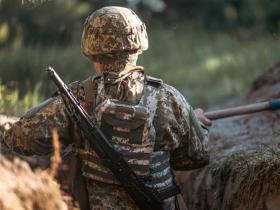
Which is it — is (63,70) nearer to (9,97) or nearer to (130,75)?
(9,97)

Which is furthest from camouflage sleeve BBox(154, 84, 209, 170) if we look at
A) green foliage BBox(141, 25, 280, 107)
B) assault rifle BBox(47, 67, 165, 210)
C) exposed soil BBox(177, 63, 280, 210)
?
green foliage BBox(141, 25, 280, 107)

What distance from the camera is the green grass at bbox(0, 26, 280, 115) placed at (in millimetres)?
9768

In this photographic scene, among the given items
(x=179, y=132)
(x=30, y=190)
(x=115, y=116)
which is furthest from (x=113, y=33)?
(x=30, y=190)

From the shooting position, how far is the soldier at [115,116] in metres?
4.05

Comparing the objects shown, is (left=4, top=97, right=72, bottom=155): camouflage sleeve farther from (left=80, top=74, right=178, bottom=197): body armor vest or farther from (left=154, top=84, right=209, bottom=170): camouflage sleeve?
(left=154, top=84, right=209, bottom=170): camouflage sleeve

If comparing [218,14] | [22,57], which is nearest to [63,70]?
[22,57]

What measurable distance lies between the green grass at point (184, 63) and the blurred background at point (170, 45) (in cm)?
1

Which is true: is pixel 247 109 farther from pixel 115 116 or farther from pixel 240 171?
pixel 115 116

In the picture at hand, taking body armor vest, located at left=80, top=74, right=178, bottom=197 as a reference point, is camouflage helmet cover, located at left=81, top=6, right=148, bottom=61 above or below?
above

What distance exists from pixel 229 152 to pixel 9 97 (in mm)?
2238

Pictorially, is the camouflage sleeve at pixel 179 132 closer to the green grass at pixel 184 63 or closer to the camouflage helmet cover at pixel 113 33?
the camouflage helmet cover at pixel 113 33

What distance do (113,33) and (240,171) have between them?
1420 mm

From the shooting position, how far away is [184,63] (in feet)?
53.4

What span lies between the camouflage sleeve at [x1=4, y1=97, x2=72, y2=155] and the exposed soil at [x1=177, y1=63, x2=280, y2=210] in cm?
127
